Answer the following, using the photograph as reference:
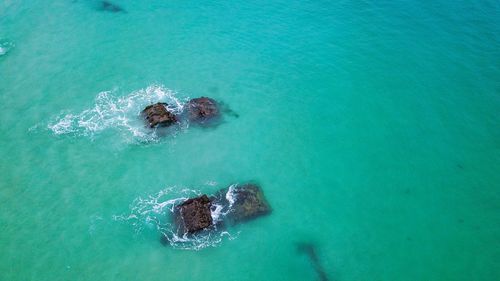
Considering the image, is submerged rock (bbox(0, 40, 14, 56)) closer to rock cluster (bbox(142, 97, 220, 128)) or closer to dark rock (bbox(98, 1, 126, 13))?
dark rock (bbox(98, 1, 126, 13))

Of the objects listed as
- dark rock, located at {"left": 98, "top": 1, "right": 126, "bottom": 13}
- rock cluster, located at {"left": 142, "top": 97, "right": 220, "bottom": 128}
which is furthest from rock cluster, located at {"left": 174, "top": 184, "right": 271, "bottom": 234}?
dark rock, located at {"left": 98, "top": 1, "right": 126, "bottom": 13}

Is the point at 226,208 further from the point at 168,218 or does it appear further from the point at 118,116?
the point at 118,116

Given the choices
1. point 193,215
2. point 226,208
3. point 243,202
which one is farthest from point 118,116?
point 243,202

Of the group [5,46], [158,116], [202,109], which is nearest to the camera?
[158,116]

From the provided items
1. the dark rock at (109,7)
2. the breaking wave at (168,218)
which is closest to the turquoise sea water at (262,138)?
the breaking wave at (168,218)

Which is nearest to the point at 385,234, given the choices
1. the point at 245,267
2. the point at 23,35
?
the point at 245,267

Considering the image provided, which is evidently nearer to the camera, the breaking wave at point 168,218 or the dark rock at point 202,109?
the breaking wave at point 168,218

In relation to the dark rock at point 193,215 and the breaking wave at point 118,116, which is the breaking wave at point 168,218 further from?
the breaking wave at point 118,116
